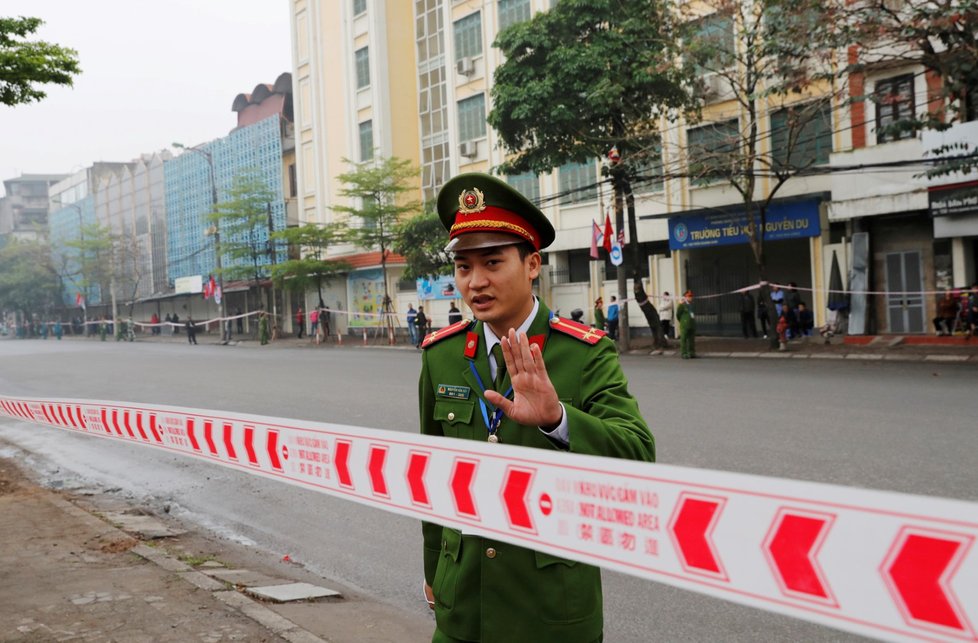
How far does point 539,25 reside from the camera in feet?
73.5

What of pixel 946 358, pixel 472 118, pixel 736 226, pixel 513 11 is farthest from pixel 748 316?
pixel 472 118

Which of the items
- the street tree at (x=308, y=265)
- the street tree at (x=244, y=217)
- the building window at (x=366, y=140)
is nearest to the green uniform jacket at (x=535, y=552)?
the street tree at (x=308, y=265)

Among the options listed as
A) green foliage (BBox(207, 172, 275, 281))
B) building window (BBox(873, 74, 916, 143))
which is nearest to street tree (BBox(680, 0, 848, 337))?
building window (BBox(873, 74, 916, 143))

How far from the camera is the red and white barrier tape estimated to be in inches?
54.3

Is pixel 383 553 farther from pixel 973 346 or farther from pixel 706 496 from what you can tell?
pixel 973 346

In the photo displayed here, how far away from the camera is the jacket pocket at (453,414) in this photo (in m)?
2.35

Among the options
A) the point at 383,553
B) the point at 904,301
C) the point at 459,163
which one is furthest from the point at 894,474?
the point at 459,163

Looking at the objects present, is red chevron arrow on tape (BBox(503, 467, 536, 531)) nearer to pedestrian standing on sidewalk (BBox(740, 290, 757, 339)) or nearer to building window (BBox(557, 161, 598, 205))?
pedestrian standing on sidewalk (BBox(740, 290, 757, 339))

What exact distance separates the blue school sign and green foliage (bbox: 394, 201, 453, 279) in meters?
8.58

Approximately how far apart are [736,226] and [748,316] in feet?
8.29

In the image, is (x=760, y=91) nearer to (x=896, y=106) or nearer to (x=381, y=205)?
(x=896, y=106)

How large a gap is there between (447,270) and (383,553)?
25190 millimetres

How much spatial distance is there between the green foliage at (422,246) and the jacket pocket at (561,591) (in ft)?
94.5

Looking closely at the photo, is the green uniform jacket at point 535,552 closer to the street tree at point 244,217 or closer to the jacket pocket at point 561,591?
the jacket pocket at point 561,591
